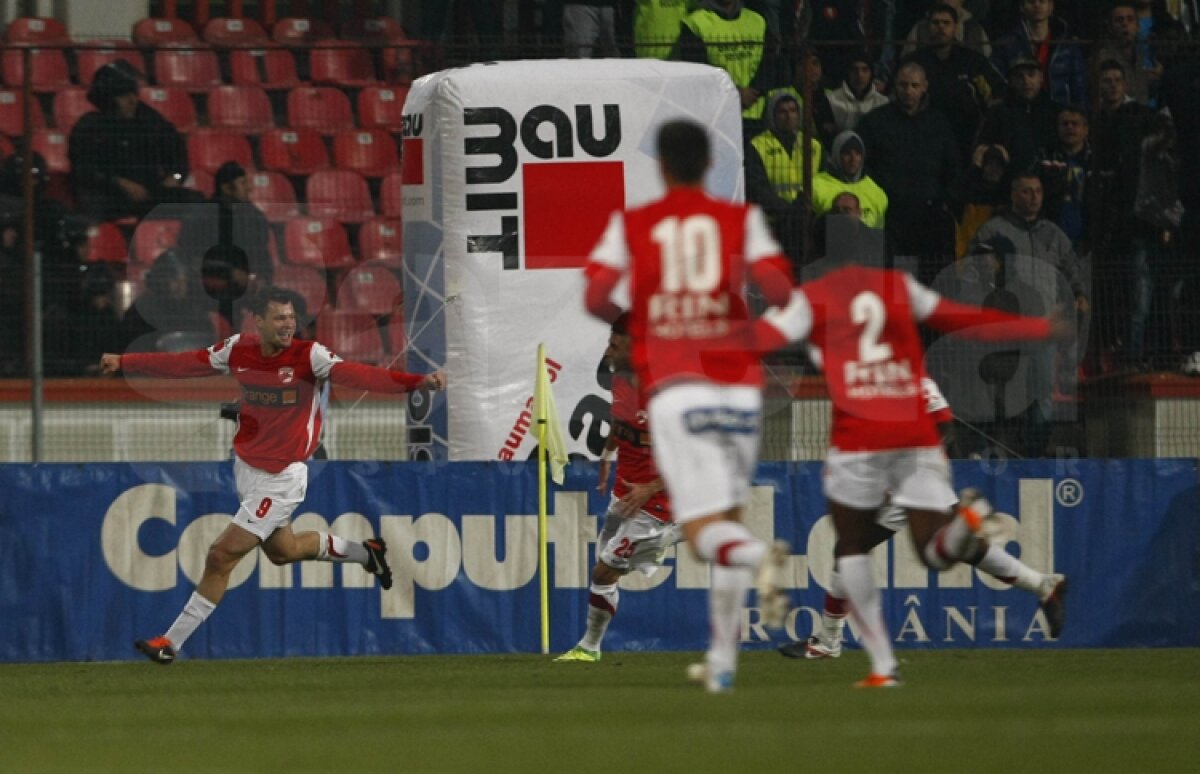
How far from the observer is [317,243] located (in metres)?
15.8

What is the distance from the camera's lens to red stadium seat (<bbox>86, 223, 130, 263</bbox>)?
1559cm

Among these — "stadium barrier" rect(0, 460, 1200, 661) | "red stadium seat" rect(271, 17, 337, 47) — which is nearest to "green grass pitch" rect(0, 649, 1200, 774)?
"stadium barrier" rect(0, 460, 1200, 661)

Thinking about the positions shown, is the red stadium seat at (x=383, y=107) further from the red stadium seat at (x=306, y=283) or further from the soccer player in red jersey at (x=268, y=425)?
the soccer player in red jersey at (x=268, y=425)

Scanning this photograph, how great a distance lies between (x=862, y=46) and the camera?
1627cm

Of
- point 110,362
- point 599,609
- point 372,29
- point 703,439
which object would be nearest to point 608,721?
point 703,439

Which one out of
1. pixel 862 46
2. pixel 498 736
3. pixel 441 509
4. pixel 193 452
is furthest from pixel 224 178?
pixel 498 736

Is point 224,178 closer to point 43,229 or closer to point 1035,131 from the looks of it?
point 43,229

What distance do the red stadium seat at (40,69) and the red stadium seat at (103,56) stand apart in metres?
0.13

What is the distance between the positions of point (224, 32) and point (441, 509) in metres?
6.09

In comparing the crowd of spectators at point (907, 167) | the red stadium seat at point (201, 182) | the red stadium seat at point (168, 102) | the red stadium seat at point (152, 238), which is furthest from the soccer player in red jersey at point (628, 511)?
the red stadium seat at point (168, 102)

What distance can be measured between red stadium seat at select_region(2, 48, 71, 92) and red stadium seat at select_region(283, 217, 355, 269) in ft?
6.84

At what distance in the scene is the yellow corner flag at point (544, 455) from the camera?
13891 millimetres

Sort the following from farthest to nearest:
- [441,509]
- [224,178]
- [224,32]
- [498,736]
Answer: [224,32] → [224,178] → [441,509] → [498,736]

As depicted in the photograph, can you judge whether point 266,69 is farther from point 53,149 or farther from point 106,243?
point 106,243
